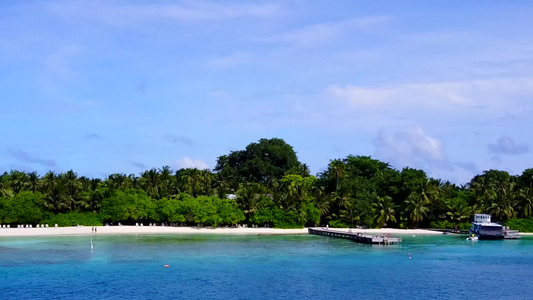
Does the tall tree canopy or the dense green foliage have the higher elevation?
the tall tree canopy

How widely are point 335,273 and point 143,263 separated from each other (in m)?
21.1

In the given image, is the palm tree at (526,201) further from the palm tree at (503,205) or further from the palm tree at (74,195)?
the palm tree at (74,195)

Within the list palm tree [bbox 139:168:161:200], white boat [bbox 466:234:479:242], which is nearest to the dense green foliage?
palm tree [bbox 139:168:161:200]

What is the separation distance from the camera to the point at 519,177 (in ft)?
428

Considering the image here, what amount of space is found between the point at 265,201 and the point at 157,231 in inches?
819

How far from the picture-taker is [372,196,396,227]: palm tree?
370 feet

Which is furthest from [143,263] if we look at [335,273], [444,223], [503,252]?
[444,223]

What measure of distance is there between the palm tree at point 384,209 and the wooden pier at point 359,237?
33.3 ft

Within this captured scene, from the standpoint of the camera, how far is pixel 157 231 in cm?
10594

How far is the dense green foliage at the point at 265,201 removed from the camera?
10700 cm

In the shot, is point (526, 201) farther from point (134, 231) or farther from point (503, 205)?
point (134, 231)

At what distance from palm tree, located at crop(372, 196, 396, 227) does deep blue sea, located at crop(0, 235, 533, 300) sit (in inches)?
709

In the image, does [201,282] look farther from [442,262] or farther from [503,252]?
[503,252]

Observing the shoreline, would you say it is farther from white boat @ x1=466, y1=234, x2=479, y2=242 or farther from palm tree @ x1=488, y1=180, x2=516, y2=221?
white boat @ x1=466, y1=234, x2=479, y2=242
